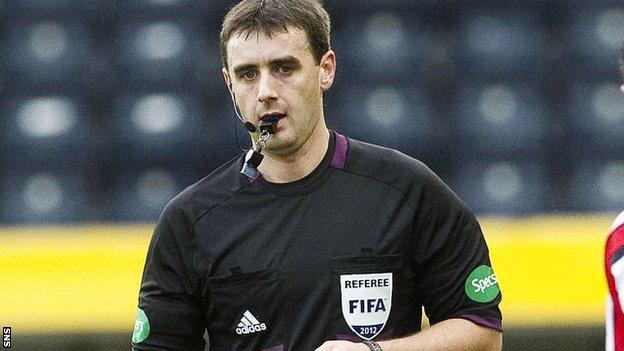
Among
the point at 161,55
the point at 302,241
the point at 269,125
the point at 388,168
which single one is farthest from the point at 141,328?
the point at 161,55

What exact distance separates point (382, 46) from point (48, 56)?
1.84 metres

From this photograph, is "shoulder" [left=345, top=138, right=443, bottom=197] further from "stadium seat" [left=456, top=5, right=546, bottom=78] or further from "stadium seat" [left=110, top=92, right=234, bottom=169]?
"stadium seat" [left=456, top=5, right=546, bottom=78]

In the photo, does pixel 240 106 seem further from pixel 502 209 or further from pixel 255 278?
pixel 502 209

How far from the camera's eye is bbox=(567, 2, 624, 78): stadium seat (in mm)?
7098

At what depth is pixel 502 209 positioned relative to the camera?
6602mm

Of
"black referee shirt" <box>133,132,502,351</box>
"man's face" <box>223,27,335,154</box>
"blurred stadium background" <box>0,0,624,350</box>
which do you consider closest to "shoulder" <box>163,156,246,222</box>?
"black referee shirt" <box>133,132,502,351</box>

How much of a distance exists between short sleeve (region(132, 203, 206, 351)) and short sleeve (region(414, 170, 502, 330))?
1.74 feet

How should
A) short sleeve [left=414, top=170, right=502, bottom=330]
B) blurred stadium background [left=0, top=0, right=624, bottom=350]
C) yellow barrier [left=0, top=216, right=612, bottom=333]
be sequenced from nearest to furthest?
short sleeve [left=414, top=170, right=502, bottom=330] → yellow barrier [left=0, top=216, right=612, bottom=333] → blurred stadium background [left=0, top=0, right=624, bottom=350]

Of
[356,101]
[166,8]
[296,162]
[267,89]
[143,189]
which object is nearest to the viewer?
[267,89]

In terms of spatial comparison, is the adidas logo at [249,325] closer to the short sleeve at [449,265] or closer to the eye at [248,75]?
the short sleeve at [449,265]

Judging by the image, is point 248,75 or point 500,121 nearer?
point 248,75

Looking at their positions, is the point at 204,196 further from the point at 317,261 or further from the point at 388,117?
the point at 388,117

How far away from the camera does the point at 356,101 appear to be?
7.07m

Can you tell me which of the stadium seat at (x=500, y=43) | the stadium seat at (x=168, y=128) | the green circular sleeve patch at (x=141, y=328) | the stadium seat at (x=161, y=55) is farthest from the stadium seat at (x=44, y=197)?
the green circular sleeve patch at (x=141, y=328)
